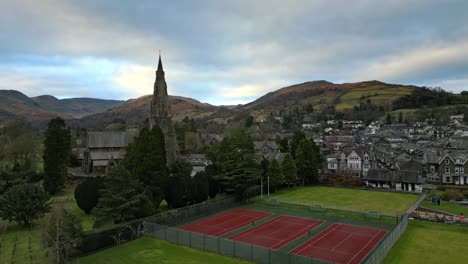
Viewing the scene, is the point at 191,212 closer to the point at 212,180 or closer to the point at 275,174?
the point at 212,180

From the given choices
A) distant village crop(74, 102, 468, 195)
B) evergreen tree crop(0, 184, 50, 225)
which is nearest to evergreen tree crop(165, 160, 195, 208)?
evergreen tree crop(0, 184, 50, 225)

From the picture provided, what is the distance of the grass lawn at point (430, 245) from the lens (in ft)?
91.4

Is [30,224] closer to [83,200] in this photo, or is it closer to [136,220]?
[83,200]

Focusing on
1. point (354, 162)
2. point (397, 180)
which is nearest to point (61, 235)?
point (397, 180)

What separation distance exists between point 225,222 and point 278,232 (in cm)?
704

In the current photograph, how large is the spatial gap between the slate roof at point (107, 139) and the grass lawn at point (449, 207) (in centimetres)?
5552

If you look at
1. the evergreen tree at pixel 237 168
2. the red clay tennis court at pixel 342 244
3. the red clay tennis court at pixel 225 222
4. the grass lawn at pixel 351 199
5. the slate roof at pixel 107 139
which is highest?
the slate roof at pixel 107 139

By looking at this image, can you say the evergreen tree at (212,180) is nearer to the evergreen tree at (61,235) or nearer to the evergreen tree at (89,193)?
the evergreen tree at (89,193)

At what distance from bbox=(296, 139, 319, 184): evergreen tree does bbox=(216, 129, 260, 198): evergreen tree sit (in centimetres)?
1742

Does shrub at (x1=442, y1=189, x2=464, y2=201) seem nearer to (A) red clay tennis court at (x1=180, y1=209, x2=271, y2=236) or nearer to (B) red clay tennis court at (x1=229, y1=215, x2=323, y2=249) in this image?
(B) red clay tennis court at (x1=229, y1=215, x2=323, y2=249)

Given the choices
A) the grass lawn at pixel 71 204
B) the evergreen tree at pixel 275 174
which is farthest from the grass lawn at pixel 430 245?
the grass lawn at pixel 71 204

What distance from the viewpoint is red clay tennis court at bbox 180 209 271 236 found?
120 feet

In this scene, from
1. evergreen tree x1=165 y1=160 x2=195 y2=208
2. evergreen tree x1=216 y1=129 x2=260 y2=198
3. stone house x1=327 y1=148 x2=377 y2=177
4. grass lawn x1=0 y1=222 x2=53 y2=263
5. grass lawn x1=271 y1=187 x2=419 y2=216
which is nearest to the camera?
grass lawn x1=0 y1=222 x2=53 y2=263

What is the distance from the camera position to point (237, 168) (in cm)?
4856
